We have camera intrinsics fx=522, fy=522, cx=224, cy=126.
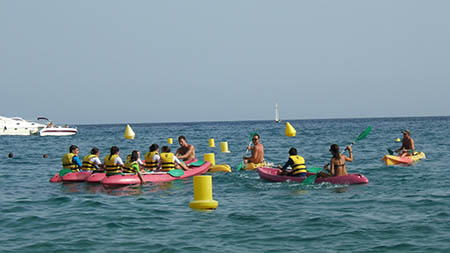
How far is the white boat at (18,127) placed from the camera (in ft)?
230

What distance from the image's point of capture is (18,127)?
232 ft

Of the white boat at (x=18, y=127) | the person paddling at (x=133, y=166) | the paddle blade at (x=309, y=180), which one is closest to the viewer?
the paddle blade at (x=309, y=180)

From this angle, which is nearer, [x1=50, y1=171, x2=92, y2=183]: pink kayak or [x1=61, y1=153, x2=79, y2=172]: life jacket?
[x1=50, y1=171, x2=92, y2=183]: pink kayak

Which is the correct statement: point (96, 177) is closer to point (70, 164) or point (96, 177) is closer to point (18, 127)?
point (70, 164)

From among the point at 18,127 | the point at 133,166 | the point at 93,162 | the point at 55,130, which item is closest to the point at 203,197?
the point at 133,166

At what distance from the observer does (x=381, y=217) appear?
1069 cm

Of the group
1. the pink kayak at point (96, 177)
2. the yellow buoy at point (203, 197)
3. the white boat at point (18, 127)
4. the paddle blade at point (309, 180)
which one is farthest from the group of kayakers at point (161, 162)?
the white boat at point (18, 127)

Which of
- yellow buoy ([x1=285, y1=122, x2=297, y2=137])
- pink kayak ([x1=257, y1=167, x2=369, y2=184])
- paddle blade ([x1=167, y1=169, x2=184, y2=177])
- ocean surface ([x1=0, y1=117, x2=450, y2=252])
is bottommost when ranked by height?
ocean surface ([x1=0, y1=117, x2=450, y2=252])

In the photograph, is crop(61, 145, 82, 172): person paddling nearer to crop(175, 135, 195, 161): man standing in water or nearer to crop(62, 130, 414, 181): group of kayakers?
crop(62, 130, 414, 181): group of kayakers

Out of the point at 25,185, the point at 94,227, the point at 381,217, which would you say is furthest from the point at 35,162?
the point at 381,217

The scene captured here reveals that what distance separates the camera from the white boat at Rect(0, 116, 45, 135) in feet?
230

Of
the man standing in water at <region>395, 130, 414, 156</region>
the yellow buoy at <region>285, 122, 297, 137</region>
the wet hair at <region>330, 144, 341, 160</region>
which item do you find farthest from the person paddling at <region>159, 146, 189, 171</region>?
the yellow buoy at <region>285, 122, 297, 137</region>

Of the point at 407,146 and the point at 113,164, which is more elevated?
the point at 113,164

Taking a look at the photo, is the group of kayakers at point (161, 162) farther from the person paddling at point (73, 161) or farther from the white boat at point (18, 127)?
the white boat at point (18, 127)
